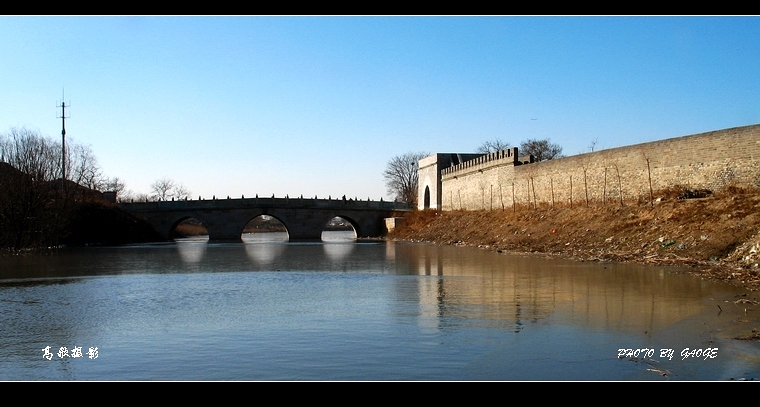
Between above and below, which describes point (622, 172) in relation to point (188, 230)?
above

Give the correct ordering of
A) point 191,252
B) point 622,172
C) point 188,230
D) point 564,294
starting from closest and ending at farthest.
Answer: point 564,294 → point 622,172 → point 191,252 → point 188,230

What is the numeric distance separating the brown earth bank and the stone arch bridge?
79.0 ft

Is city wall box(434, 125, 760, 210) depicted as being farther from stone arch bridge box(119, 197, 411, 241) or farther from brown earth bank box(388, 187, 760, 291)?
stone arch bridge box(119, 197, 411, 241)

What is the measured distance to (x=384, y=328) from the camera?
10211 millimetres

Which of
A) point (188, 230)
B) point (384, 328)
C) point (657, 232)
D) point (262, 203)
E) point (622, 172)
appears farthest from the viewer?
point (188, 230)

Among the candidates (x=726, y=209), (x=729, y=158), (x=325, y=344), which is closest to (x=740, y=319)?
(x=325, y=344)

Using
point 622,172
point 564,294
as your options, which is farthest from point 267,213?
point 564,294

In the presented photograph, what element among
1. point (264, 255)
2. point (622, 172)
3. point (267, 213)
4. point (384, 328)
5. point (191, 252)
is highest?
point (622, 172)

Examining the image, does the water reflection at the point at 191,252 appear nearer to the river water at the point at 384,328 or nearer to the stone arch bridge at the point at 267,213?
the river water at the point at 384,328

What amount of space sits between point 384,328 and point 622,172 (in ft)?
76.1

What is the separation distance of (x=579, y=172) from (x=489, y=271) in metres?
16.9

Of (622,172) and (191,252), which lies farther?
(191,252)

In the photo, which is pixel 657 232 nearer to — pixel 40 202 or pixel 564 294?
pixel 564 294
